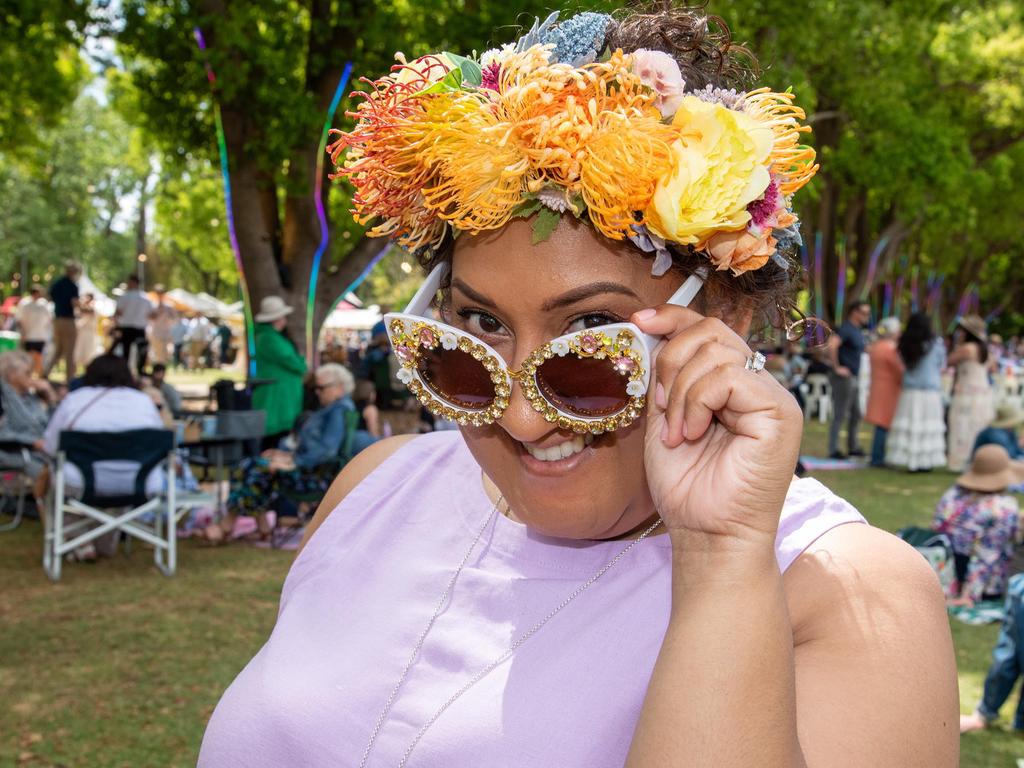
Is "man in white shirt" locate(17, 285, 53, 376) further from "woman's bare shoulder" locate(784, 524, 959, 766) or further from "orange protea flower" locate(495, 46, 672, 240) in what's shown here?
"woman's bare shoulder" locate(784, 524, 959, 766)

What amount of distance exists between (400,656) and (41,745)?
12.7 feet

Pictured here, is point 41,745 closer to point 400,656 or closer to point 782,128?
point 400,656

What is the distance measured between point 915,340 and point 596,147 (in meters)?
13.0

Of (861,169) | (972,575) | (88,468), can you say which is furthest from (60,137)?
(972,575)

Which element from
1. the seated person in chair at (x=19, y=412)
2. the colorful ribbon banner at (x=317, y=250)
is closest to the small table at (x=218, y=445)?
the seated person in chair at (x=19, y=412)

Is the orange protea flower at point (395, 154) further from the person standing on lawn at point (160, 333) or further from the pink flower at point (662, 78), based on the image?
the person standing on lawn at point (160, 333)

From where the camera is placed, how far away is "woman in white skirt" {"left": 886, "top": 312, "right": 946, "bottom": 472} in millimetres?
13141

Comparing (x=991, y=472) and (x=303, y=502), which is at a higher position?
(x=991, y=472)

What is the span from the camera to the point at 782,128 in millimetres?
1441

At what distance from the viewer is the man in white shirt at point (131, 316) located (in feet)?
59.6

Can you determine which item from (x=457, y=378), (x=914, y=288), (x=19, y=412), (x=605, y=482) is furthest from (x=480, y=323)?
(x=914, y=288)

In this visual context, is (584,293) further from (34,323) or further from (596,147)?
(34,323)

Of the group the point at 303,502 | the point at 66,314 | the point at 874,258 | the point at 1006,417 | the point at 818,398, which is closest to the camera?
the point at 303,502

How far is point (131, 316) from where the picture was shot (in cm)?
1830
